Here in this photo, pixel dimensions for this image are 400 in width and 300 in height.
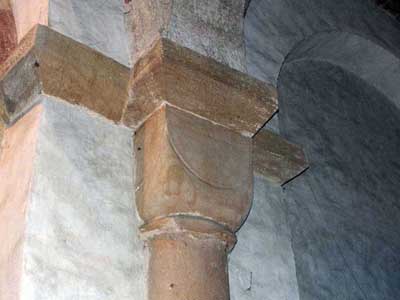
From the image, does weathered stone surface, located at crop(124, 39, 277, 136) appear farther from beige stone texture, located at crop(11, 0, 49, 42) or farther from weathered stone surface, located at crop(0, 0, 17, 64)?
weathered stone surface, located at crop(0, 0, 17, 64)

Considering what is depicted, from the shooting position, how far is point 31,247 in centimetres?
147

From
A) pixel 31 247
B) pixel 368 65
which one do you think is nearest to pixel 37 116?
pixel 31 247

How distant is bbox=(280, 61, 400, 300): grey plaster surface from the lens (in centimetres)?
256

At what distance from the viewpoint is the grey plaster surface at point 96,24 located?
1.95 m

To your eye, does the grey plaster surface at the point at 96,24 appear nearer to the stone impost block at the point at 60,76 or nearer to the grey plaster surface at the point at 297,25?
the stone impost block at the point at 60,76

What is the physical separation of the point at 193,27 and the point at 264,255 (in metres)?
0.86

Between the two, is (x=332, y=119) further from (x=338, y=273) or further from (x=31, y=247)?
(x=31, y=247)

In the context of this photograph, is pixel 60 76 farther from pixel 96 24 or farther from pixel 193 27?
pixel 193 27

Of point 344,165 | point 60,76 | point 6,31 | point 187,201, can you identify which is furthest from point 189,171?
point 344,165

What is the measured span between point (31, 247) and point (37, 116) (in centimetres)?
44

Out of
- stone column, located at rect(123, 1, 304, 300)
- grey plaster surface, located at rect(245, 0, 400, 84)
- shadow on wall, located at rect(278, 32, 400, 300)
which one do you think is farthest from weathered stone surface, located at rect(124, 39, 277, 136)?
A: shadow on wall, located at rect(278, 32, 400, 300)

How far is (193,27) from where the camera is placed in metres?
2.11

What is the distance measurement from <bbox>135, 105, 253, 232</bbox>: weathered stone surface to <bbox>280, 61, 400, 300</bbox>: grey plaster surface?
2.29 feet

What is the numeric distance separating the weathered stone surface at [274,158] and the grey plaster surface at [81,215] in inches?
23.7
